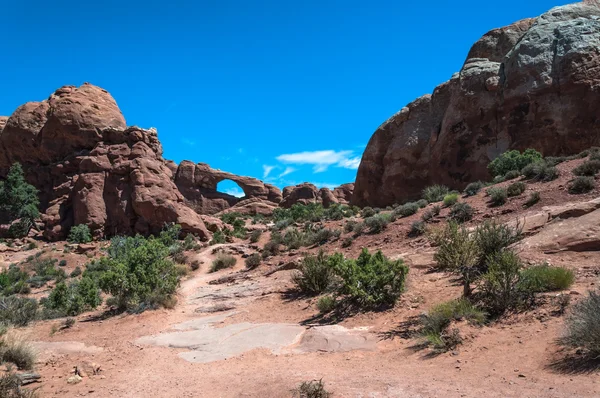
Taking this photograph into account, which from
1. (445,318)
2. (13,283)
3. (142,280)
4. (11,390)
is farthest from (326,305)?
(13,283)

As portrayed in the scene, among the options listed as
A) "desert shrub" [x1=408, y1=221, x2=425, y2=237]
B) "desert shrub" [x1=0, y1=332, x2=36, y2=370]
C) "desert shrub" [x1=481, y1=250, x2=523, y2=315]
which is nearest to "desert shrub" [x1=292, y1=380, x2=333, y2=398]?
"desert shrub" [x1=481, y1=250, x2=523, y2=315]

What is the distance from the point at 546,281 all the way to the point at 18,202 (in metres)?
37.1

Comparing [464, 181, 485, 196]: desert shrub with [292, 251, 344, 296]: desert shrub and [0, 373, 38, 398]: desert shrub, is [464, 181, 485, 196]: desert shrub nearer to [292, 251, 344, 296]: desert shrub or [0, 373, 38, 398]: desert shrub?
[292, 251, 344, 296]: desert shrub

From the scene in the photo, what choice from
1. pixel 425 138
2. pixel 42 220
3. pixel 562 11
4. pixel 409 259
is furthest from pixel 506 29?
pixel 42 220

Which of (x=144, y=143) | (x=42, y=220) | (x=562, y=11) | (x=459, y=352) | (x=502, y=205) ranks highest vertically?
(x=562, y=11)

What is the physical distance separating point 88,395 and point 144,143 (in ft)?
101

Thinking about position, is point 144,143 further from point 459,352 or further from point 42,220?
point 459,352

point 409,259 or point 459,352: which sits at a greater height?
point 409,259

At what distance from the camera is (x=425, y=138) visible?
30.7 metres

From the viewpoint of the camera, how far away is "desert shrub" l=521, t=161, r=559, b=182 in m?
15.3

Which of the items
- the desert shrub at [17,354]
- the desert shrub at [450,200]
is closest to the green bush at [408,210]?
the desert shrub at [450,200]

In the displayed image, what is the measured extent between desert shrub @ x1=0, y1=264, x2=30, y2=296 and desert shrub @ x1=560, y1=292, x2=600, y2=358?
1891cm

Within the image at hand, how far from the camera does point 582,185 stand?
43.9ft

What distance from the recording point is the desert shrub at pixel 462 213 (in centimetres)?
1455
